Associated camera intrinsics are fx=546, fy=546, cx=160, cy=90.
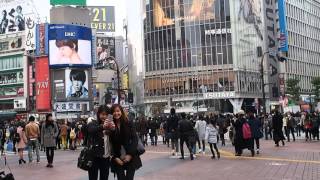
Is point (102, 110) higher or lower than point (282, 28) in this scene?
lower

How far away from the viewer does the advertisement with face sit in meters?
80.7

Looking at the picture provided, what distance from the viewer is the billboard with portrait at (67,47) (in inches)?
3184

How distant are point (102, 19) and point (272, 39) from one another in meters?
44.1

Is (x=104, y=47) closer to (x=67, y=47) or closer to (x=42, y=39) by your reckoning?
(x=42, y=39)

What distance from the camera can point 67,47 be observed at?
3189 inches

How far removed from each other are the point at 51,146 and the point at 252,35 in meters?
69.4

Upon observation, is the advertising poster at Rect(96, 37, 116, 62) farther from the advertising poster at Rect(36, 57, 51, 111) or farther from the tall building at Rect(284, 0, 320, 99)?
the tall building at Rect(284, 0, 320, 99)

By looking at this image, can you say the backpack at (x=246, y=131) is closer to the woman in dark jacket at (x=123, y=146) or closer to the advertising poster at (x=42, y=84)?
the woman in dark jacket at (x=123, y=146)

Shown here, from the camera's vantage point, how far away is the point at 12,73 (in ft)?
316

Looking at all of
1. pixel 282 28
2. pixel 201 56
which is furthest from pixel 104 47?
Result: pixel 201 56

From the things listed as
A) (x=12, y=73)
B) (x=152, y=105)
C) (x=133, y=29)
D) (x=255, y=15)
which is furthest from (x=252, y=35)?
(x=12, y=73)

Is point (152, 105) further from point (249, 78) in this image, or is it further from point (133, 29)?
point (133, 29)

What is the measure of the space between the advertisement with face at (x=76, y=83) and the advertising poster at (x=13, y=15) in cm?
2562

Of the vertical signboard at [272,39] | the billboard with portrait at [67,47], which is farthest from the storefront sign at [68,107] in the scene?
the vertical signboard at [272,39]
